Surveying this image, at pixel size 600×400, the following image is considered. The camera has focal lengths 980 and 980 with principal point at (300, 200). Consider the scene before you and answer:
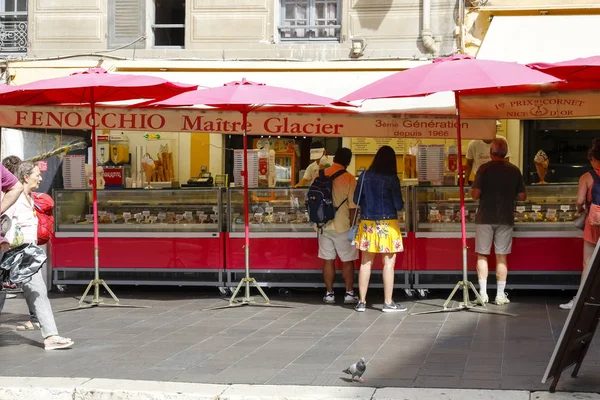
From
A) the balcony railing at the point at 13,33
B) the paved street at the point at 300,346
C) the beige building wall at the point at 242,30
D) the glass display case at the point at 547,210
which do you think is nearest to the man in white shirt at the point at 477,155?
the glass display case at the point at 547,210

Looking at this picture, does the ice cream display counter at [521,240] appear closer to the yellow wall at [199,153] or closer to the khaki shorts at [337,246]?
the khaki shorts at [337,246]

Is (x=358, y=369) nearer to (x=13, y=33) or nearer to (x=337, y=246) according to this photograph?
(x=337, y=246)

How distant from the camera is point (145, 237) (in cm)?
1203

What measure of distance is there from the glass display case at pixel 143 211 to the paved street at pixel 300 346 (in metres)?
1.13

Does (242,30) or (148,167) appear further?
(242,30)

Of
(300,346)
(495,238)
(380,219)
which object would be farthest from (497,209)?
(300,346)

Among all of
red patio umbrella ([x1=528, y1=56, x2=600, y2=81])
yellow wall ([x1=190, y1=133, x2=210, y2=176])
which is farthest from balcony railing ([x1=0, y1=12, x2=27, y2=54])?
red patio umbrella ([x1=528, y1=56, x2=600, y2=81])

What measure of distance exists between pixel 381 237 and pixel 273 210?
6.42 feet

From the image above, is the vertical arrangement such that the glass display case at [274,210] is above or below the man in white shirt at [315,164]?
below

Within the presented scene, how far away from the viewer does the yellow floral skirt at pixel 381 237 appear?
10312mm

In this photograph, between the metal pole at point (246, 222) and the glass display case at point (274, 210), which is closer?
the metal pole at point (246, 222)

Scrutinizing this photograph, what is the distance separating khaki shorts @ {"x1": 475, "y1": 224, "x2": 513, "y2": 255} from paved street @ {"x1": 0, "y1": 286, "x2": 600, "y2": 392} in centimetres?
65

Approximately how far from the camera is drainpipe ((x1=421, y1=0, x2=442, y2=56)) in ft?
50.0

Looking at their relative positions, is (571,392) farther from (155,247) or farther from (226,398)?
(155,247)
